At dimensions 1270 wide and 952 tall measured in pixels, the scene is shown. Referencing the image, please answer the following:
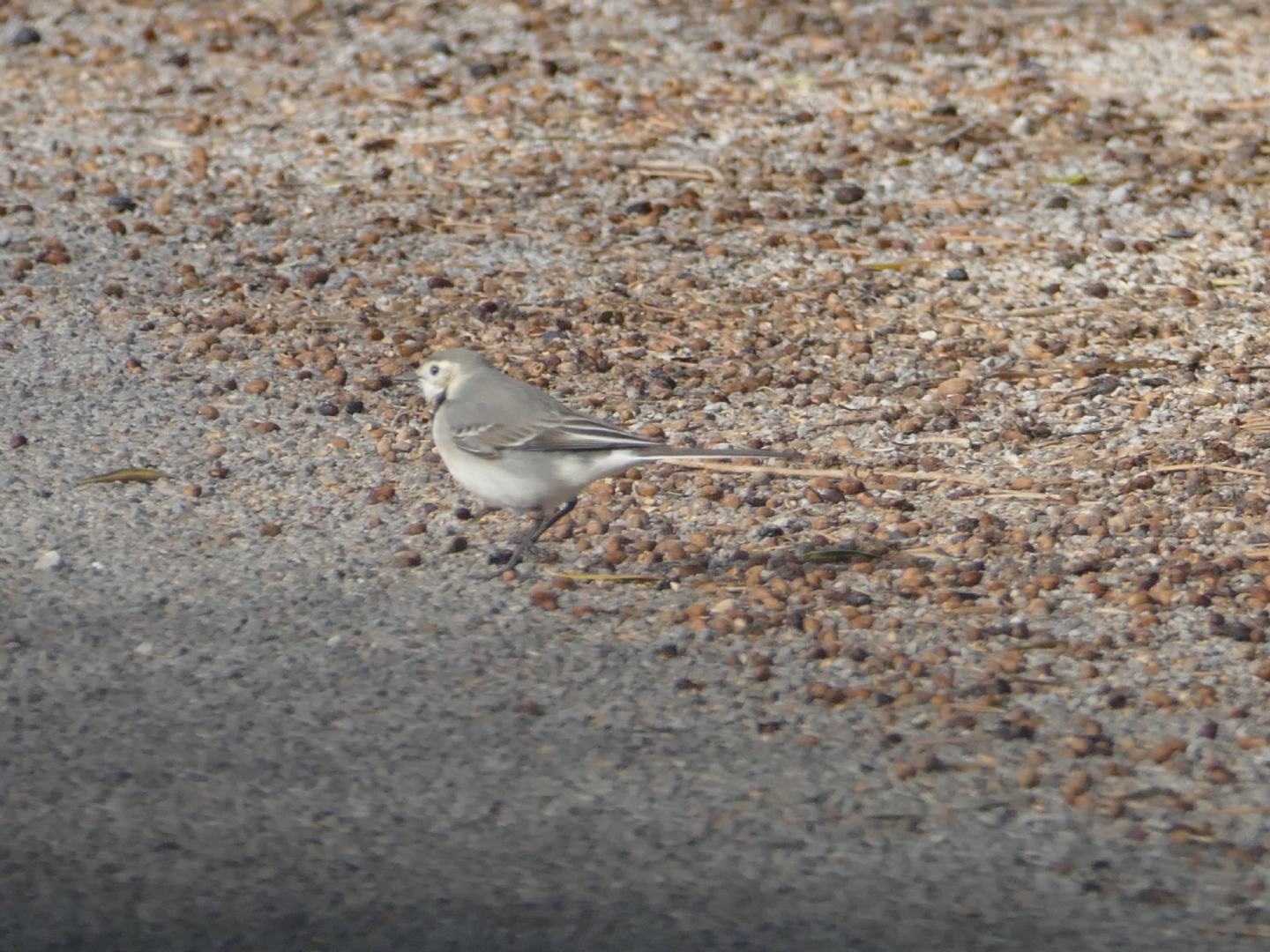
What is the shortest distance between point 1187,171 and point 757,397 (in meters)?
3.34

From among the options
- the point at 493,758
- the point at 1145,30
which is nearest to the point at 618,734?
the point at 493,758

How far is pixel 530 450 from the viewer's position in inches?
209

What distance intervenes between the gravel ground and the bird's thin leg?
8 cm

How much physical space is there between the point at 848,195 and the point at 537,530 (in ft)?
11.8

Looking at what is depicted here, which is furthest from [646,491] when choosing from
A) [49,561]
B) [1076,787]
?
[1076,787]

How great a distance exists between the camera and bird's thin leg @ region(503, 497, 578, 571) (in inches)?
210

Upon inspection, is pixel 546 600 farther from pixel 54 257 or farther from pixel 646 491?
pixel 54 257

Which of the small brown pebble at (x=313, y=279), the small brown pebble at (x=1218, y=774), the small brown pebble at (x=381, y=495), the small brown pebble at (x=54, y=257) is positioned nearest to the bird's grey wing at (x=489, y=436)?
the small brown pebble at (x=381, y=495)

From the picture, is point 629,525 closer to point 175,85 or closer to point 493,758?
point 493,758

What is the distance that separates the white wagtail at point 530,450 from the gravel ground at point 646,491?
23 centimetres

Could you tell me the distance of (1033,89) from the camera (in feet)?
32.1

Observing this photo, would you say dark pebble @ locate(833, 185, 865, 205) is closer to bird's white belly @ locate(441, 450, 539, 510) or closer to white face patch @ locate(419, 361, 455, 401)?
white face patch @ locate(419, 361, 455, 401)

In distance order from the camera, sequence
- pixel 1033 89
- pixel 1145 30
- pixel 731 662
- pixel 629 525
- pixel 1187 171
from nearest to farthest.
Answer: pixel 731 662 → pixel 629 525 → pixel 1187 171 → pixel 1033 89 → pixel 1145 30

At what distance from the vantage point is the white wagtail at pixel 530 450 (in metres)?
→ 5.23
